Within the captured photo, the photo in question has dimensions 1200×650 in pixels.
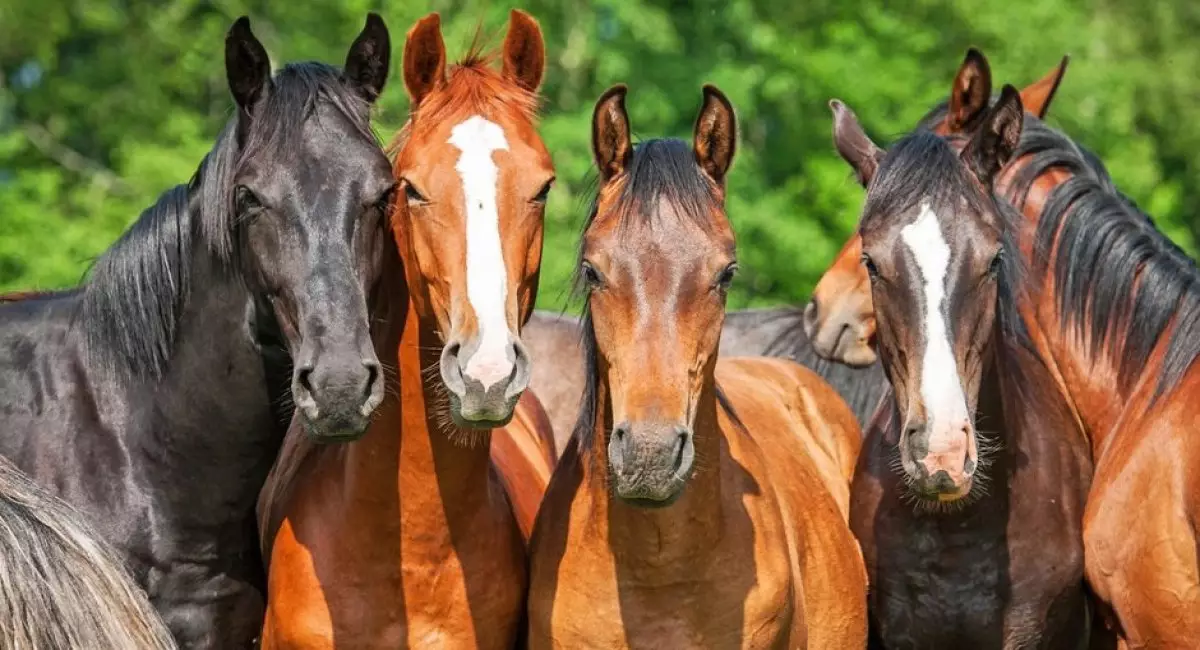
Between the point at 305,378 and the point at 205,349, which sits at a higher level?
the point at 205,349

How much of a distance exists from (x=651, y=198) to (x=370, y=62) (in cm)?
107

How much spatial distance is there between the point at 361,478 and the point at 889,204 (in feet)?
5.71

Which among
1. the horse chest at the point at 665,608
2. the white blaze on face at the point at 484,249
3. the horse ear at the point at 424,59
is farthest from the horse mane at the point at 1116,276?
the horse ear at the point at 424,59

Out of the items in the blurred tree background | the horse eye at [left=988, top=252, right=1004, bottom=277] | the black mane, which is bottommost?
the horse eye at [left=988, top=252, right=1004, bottom=277]

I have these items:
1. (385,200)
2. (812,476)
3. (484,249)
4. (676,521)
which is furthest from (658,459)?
(812,476)

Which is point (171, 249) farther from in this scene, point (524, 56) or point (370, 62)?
point (524, 56)

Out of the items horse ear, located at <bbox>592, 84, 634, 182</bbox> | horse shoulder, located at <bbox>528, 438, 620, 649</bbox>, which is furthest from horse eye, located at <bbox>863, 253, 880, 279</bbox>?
horse shoulder, located at <bbox>528, 438, 620, 649</bbox>

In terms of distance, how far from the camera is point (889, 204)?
4.87 m

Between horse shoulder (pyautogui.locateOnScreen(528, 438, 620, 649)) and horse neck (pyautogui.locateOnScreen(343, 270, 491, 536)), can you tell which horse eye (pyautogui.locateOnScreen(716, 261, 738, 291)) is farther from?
horse neck (pyautogui.locateOnScreen(343, 270, 491, 536))

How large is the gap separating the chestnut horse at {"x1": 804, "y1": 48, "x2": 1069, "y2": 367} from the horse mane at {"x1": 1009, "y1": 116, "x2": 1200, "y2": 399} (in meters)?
0.44

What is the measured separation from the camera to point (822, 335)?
230 inches

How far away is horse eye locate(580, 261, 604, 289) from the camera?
443cm

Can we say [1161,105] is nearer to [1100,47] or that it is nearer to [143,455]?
[1100,47]

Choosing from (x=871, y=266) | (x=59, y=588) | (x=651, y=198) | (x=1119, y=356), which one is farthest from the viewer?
(x=1119, y=356)
